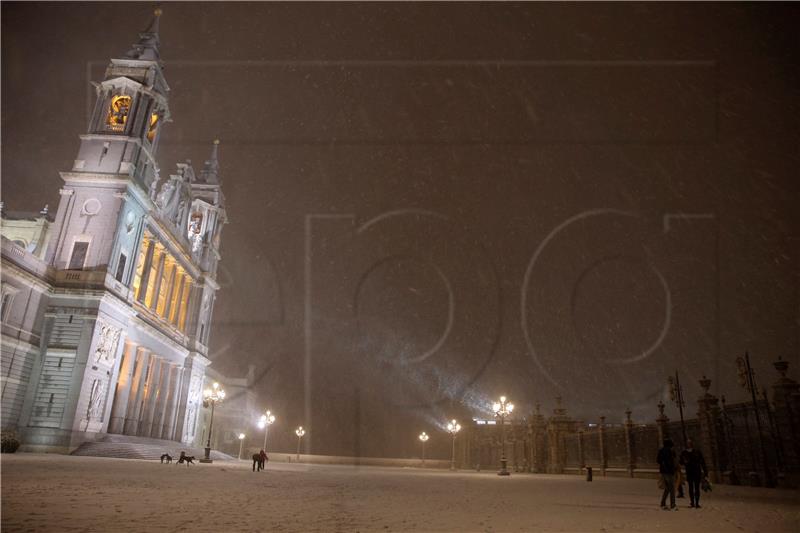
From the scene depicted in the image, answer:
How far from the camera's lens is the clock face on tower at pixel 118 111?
128ft

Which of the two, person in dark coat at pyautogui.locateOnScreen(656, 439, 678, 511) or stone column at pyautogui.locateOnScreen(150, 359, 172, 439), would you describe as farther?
stone column at pyautogui.locateOnScreen(150, 359, 172, 439)

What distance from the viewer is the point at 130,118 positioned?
1538 inches

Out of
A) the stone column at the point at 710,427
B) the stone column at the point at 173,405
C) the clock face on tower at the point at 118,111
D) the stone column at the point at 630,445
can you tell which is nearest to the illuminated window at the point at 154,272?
the stone column at the point at 173,405

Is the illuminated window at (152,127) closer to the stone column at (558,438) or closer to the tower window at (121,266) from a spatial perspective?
the tower window at (121,266)

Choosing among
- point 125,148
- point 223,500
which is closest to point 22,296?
point 125,148

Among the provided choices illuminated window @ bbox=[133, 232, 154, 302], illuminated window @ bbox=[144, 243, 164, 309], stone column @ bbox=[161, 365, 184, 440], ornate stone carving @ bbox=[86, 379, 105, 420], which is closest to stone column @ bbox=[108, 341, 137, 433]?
illuminated window @ bbox=[133, 232, 154, 302]

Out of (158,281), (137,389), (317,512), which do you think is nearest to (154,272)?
(158,281)

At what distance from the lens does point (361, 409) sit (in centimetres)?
8269

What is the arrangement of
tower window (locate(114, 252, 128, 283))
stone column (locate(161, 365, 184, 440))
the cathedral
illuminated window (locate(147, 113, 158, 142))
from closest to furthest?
1. the cathedral
2. tower window (locate(114, 252, 128, 283))
3. illuminated window (locate(147, 113, 158, 142))
4. stone column (locate(161, 365, 184, 440))

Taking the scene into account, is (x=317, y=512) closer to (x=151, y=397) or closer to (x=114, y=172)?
(x=114, y=172)

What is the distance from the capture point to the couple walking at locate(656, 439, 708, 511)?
10.7 metres

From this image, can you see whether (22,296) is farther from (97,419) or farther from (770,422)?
(770,422)

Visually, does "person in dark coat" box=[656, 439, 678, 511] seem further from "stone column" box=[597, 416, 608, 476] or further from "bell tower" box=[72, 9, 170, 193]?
"bell tower" box=[72, 9, 170, 193]

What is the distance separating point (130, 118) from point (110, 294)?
1469 centimetres
